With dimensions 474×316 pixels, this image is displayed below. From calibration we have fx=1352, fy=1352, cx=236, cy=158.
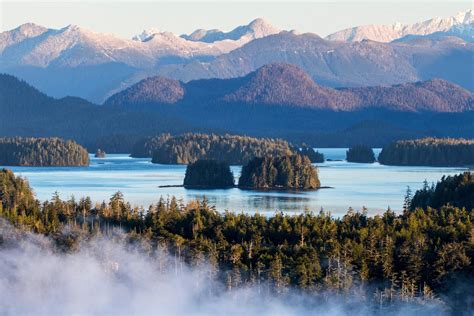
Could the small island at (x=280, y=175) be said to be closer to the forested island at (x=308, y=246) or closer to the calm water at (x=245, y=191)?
the calm water at (x=245, y=191)

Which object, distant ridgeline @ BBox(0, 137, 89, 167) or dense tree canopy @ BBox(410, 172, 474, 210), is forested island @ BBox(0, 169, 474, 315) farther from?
distant ridgeline @ BBox(0, 137, 89, 167)

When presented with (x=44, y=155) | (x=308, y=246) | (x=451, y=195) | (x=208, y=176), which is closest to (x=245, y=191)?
(x=208, y=176)

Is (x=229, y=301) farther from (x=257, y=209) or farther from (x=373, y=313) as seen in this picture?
(x=257, y=209)

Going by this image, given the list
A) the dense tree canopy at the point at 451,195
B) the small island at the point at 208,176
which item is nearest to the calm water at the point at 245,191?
the small island at the point at 208,176

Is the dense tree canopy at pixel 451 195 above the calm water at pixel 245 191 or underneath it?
above

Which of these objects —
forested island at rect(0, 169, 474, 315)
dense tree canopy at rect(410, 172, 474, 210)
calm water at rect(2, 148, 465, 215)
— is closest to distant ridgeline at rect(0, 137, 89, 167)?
calm water at rect(2, 148, 465, 215)

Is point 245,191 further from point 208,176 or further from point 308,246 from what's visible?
point 308,246
